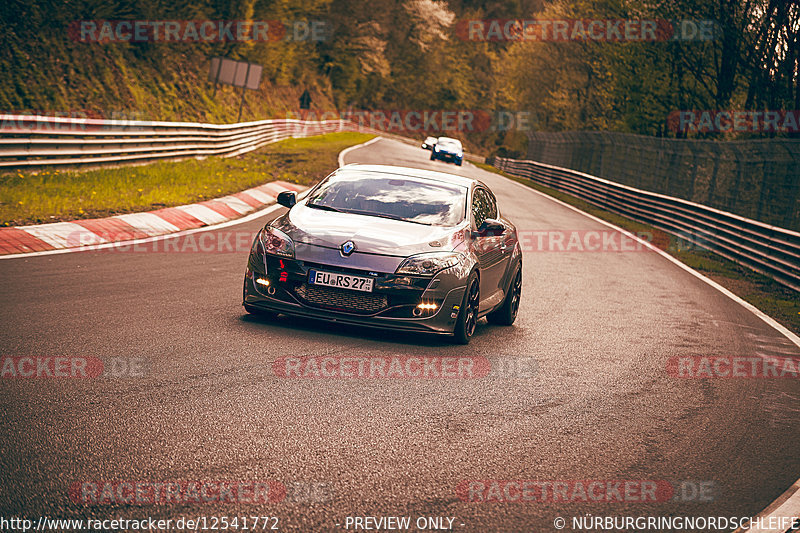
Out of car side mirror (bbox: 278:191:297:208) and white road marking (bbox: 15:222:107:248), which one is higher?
car side mirror (bbox: 278:191:297:208)

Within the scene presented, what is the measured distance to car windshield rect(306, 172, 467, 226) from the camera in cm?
884

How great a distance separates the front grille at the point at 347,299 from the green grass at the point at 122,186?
600 cm

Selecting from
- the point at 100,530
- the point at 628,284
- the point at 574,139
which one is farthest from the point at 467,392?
the point at 574,139

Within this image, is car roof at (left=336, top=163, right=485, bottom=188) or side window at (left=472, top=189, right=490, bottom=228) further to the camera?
car roof at (left=336, top=163, right=485, bottom=188)

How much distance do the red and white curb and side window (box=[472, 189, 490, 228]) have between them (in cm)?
525

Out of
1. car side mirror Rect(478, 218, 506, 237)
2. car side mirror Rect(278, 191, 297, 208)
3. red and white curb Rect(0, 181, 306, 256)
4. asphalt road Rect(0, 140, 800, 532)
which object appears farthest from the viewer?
red and white curb Rect(0, 181, 306, 256)

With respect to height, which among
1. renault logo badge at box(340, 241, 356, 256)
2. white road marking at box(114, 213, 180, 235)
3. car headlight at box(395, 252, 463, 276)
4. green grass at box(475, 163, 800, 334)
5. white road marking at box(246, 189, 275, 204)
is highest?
renault logo badge at box(340, 241, 356, 256)

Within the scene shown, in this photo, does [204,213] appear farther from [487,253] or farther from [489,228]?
[489,228]

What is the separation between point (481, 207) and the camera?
9.69 meters

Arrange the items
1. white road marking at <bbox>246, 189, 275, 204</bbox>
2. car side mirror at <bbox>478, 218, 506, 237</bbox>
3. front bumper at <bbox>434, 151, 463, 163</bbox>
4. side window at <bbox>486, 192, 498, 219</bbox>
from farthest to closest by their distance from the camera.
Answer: front bumper at <bbox>434, 151, 463, 163</bbox> < white road marking at <bbox>246, 189, 275, 204</bbox> < side window at <bbox>486, 192, 498, 219</bbox> < car side mirror at <bbox>478, 218, 506, 237</bbox>

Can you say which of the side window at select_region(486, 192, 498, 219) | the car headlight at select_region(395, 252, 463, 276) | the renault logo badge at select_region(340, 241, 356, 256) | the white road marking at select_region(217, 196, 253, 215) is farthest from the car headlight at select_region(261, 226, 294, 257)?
the white road marking at select_region(217, 196, 253, 215)

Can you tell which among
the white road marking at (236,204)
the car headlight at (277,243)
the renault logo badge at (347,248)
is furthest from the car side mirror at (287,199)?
the white road marking at (236,204)

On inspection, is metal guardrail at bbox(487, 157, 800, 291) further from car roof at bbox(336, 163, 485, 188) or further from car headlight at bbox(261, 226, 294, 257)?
car headlight at bbox(261, 226, 294, 257)

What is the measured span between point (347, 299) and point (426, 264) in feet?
2.45
